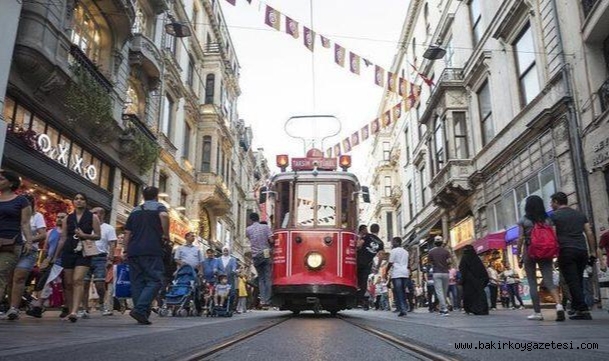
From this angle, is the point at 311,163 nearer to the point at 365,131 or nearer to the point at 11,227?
the point at 11,227

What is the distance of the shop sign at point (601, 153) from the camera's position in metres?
12.2

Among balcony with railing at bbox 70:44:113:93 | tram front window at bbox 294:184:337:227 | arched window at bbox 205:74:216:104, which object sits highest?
arched window at bbox 205:74:216:104

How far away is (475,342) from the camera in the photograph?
377 centimetres

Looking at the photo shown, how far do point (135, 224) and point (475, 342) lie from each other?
4498 millimetres

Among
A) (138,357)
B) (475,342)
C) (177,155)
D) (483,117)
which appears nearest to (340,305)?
(475,342)

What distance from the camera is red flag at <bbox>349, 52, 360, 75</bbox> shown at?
15156 millimetres

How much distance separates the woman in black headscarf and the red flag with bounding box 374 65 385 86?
7.18 metres

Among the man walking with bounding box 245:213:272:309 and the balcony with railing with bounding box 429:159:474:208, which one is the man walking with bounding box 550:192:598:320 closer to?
the man walking with bounding box 245:213:272:309

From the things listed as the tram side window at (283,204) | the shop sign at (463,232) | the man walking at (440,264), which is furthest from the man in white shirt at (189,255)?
the shop sign at (463,232)

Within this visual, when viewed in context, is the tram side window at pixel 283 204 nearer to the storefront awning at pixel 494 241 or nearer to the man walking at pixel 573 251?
the man walking at pixel 573 251

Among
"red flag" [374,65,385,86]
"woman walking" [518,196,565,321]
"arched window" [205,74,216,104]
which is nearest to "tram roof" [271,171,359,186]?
"woman walking" [518,196,565,321]

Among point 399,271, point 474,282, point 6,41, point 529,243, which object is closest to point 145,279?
point 529,243

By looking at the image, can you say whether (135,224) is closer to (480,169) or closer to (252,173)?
(480,169)

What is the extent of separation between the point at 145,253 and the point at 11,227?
159 cm
